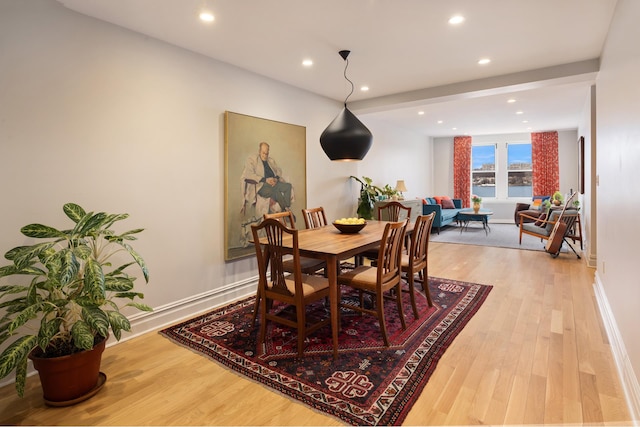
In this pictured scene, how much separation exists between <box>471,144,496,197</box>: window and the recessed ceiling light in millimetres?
9570

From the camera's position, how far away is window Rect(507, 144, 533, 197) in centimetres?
994

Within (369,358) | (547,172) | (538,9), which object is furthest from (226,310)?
(547,172)

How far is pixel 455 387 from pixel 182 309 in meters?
2.47

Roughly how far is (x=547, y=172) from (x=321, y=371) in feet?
32.0

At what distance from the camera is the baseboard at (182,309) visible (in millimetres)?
2903

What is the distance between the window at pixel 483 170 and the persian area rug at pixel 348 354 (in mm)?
7818

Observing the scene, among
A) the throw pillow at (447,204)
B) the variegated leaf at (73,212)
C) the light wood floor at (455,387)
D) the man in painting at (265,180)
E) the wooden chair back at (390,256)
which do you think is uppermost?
the man in painting at (265,180)

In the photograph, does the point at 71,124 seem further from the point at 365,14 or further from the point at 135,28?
the point at 365,14

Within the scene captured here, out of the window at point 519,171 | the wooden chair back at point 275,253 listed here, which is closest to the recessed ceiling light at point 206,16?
the wooden chair back at point 275,253

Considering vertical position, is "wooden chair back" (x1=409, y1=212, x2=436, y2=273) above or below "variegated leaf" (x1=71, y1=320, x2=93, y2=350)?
above

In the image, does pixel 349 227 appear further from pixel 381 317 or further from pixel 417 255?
pixel 381 317

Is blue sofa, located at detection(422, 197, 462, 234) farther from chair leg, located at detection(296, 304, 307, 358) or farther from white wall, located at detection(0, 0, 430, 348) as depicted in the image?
chair leg, located at detection(296, 304, 307, 358)

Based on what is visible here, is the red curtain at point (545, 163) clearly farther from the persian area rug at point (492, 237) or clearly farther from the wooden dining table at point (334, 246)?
the wooden dining table at point (334, 246)

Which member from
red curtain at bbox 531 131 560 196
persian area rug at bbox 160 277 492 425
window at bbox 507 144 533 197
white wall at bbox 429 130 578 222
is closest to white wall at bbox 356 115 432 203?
white wall at bbox 429 130 578 222
